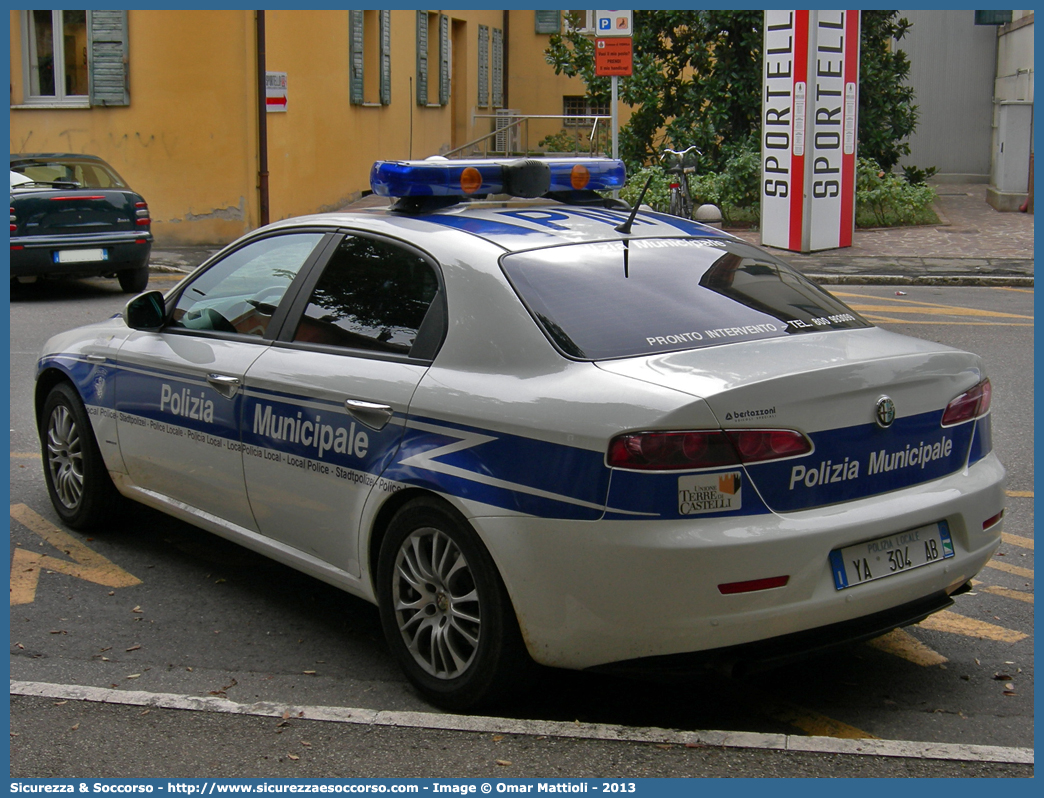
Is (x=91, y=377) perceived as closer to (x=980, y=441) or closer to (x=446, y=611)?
(x=446, y=611)

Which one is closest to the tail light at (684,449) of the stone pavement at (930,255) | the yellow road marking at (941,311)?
the yellow road marking at (941,311)

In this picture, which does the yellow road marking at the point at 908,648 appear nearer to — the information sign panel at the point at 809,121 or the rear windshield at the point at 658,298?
the rear windshield at the point at 658,298

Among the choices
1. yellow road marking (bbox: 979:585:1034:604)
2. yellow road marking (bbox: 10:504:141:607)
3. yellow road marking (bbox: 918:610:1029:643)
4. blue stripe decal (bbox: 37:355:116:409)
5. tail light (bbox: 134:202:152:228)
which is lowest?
yellow road marking (bbox: 10:504:141:607)

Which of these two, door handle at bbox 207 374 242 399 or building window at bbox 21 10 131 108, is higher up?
building window at bbox 21 10 131 108

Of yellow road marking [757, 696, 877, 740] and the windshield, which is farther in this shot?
the windshield

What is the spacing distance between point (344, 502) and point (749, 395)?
1.44 meters

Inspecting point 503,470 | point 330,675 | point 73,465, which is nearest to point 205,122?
point 73,465

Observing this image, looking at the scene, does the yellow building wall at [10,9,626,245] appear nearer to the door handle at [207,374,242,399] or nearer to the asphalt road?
the asphalt road

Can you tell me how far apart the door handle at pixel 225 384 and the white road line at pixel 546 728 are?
1.15 meters

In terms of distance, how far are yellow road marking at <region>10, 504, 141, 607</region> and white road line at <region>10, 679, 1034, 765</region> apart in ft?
3.73

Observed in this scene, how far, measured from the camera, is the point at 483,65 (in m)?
33.9

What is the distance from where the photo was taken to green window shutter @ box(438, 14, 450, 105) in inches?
1156

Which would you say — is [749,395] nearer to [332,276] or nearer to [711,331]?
[711,331]

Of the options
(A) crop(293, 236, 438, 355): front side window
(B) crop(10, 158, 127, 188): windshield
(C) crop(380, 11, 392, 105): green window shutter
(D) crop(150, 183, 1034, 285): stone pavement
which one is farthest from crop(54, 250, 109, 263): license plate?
(C) crop(380, 11, 392, 105): green window shutter
